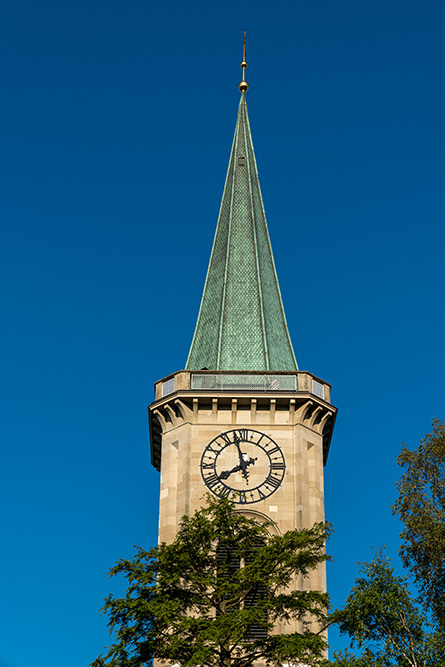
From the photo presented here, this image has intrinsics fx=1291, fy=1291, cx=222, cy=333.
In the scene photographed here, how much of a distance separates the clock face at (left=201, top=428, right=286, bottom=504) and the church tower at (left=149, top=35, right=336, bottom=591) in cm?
4

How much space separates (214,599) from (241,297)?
21167mm

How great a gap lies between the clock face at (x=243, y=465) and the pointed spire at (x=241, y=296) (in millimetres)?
4069

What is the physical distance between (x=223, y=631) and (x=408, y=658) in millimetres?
4999

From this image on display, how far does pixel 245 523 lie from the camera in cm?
3825

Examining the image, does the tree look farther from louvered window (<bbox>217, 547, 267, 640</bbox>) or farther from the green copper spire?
the green copper spire

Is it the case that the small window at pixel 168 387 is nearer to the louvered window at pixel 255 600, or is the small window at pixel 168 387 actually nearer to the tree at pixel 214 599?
the louvered window at pixel 255 600

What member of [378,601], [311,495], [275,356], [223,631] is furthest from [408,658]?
[275,356]

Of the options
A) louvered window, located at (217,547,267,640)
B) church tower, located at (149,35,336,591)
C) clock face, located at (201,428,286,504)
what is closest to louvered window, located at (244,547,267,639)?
louvered window, located at (217,547,267,640)

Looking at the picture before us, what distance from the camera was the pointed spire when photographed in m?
53.4

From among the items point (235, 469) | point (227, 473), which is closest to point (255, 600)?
point (227, 473)

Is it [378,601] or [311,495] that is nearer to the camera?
[378,601]

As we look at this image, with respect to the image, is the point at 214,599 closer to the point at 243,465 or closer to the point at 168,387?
the point at 243,465

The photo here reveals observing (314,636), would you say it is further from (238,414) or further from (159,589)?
(238,414)

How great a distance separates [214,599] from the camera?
36531 mm
